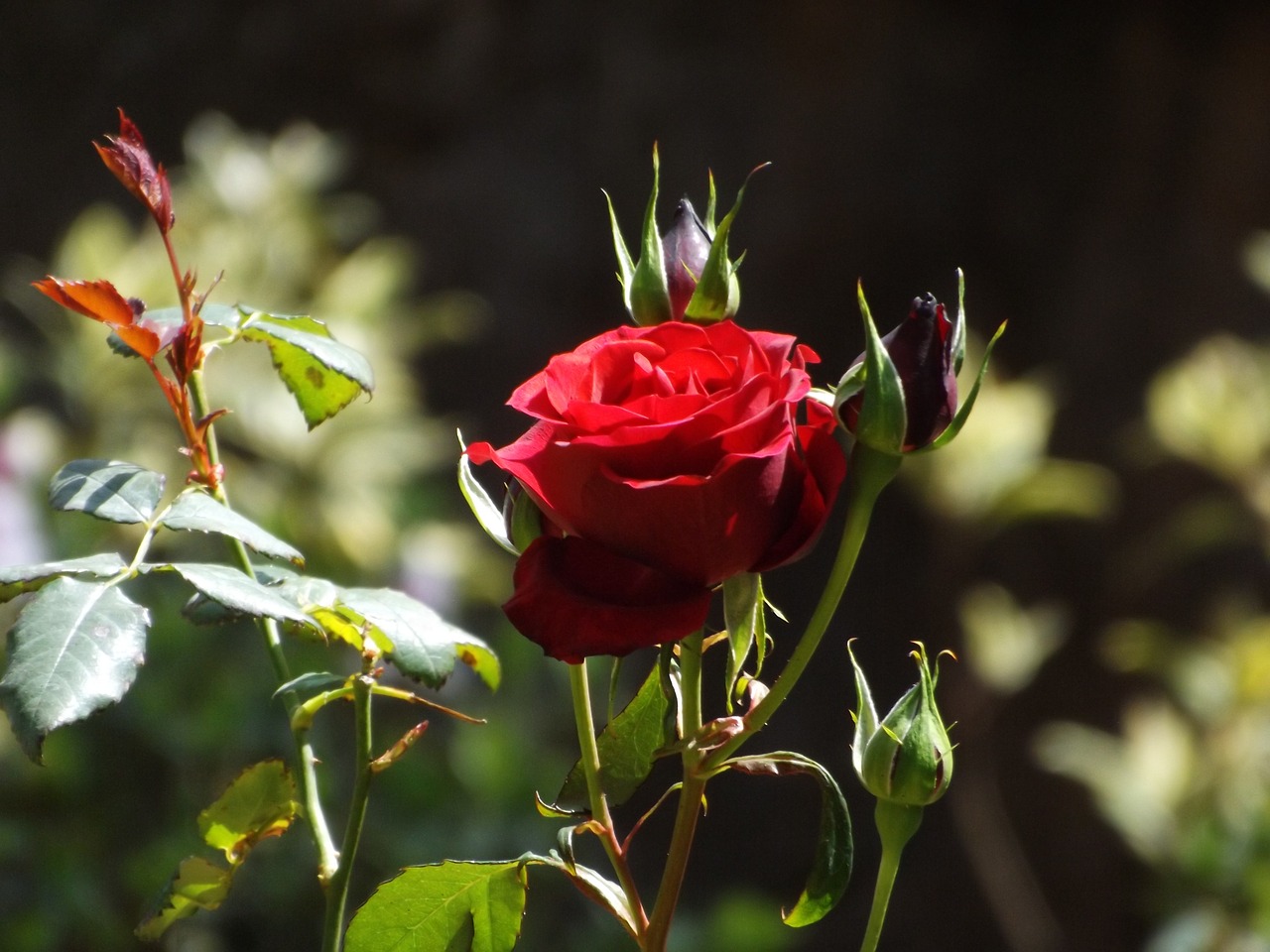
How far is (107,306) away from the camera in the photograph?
0.35 meters


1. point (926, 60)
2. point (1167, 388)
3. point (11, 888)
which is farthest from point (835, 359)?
point (11, 888)

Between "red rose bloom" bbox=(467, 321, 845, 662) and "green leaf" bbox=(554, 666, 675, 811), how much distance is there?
0.17ft

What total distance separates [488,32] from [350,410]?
1531 mm

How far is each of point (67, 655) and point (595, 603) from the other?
4.9 inches

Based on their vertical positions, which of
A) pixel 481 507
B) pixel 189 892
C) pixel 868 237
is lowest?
pixel 868 237

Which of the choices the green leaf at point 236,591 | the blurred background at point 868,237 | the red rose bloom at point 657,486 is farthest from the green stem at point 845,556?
the blurred background at point 868,237

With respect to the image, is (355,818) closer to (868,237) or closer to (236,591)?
(236,591)

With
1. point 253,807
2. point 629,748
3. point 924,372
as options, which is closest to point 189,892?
point 253,807

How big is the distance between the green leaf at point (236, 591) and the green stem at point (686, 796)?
0.32 ft

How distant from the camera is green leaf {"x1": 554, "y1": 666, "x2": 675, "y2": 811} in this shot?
36 centimetres

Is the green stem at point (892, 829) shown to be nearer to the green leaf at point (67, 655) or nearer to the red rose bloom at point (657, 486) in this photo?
the red rose bloom at point (657, 486)

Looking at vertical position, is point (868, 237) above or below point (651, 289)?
below

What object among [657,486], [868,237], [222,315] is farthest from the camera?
[868,237]

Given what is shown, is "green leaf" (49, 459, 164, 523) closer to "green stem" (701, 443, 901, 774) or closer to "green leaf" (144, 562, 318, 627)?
"green leaf" (144, 562, 318, 627)
